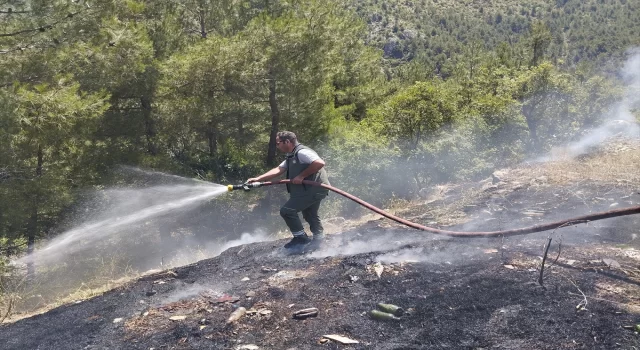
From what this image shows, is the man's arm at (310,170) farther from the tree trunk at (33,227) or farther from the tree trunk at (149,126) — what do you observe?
the tree trunk at (149,126)

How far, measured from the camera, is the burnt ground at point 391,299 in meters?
3.77

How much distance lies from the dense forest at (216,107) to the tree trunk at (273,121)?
5cm

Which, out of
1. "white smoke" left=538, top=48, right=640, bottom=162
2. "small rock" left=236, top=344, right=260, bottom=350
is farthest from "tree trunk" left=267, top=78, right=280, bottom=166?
"small rock" left=236, top=344, right=260, bottom=350

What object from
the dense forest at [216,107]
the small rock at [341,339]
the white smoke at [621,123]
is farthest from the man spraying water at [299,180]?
the white smoke at [621,123]

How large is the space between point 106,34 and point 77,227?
16.3ft

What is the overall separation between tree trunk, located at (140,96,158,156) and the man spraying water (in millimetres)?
8395

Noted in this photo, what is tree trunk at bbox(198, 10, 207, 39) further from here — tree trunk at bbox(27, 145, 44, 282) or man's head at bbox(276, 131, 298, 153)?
man's head at bbox(276, 131, 298, 153)

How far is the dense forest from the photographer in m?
10.1

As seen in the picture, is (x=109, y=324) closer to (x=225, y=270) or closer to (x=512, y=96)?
(x=225, y=270)

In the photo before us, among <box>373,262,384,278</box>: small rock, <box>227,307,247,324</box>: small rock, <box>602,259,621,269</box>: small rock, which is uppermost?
<box>602,259,621,269</box>: small rock

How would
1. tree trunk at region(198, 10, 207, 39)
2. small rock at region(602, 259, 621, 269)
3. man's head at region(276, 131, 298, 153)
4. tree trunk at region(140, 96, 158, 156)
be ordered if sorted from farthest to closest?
tree trunk at region(198, 10, 207, 39), tree trunk at region(140, 96, 158, 156), man's head at region(276, 131, 298, 153), small rock at region(602, 259, 621, 269)

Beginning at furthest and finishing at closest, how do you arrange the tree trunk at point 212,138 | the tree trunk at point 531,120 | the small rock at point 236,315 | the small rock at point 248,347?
the tree trunk at point 531,120 < the tree trunk at point 212,138 < the small rock at point 236,315 < the small rock at point 248,347

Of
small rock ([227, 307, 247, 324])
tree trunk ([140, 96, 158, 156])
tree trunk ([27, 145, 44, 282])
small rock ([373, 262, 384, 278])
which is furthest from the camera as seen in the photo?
tree trunk ([140, 96, 158, 156])

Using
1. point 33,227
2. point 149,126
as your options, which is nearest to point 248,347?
point 33,227
